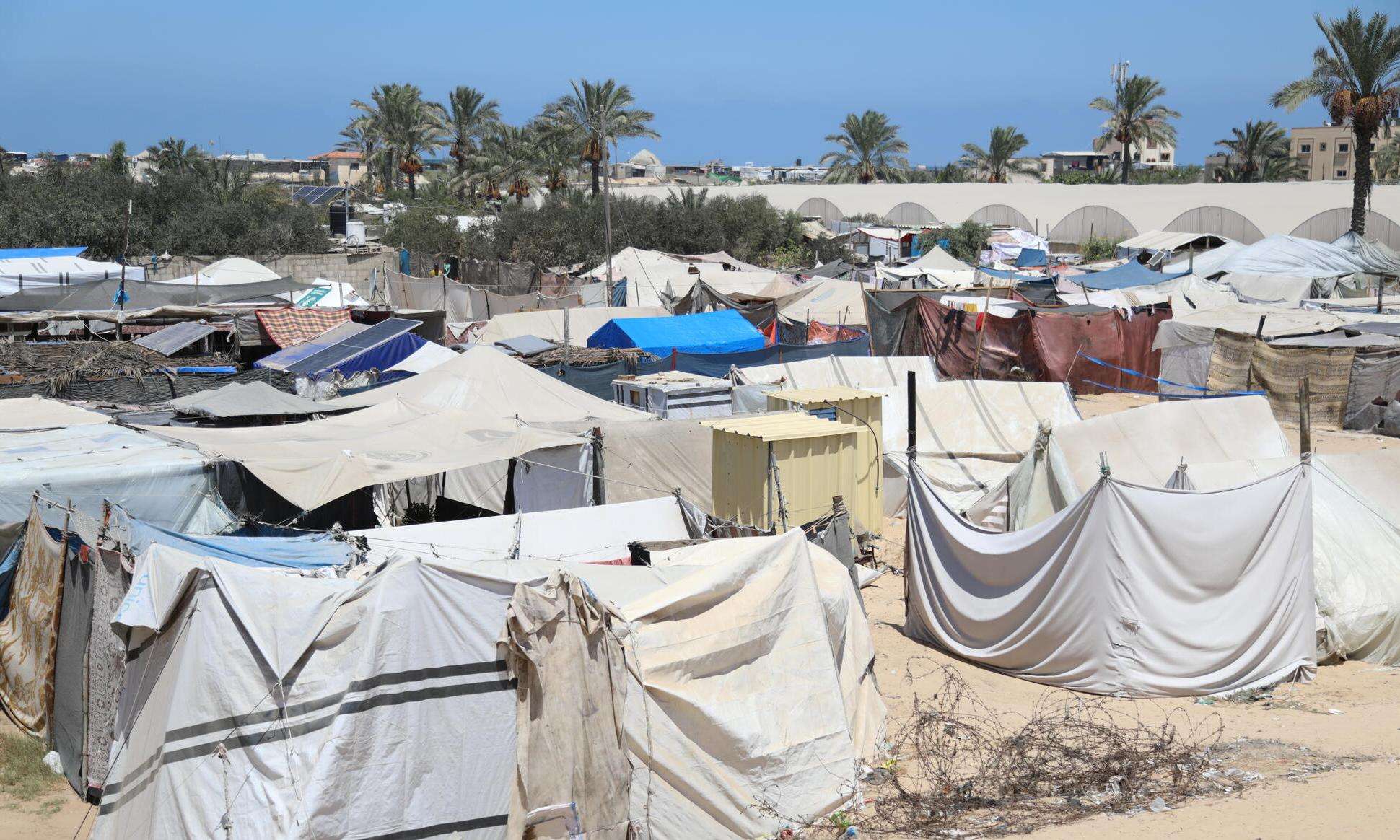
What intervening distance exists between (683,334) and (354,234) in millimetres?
26470

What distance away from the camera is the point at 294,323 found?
24938mm

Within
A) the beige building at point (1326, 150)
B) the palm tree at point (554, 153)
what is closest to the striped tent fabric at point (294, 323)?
the palm tree at point (554, 153)

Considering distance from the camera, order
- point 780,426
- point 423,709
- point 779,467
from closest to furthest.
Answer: point 423,709 → point 779,467 → point 780,426

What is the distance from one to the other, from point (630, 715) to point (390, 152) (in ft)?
233

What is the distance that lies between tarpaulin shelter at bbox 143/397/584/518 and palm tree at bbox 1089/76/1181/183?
54.7m

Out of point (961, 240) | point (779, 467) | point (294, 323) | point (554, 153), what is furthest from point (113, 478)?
point (554, 153)

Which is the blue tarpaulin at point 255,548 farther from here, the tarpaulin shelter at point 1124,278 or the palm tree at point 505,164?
the palm tree at point 505,164

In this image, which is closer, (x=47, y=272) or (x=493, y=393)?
(x=493, y=393)

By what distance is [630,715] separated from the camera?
24.2ft

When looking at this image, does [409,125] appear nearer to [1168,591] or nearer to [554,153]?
[554,153]

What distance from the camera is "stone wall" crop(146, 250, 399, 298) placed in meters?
37.8

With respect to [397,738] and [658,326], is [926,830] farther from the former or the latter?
[658,326]

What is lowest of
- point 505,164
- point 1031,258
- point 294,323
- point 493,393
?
point 493,393

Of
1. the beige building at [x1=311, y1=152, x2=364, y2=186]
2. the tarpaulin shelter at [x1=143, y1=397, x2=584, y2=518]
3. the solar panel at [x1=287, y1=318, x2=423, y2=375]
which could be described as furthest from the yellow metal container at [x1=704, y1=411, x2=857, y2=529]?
the beige building at [x1=311, y1=152, x2=364, y2=186]
